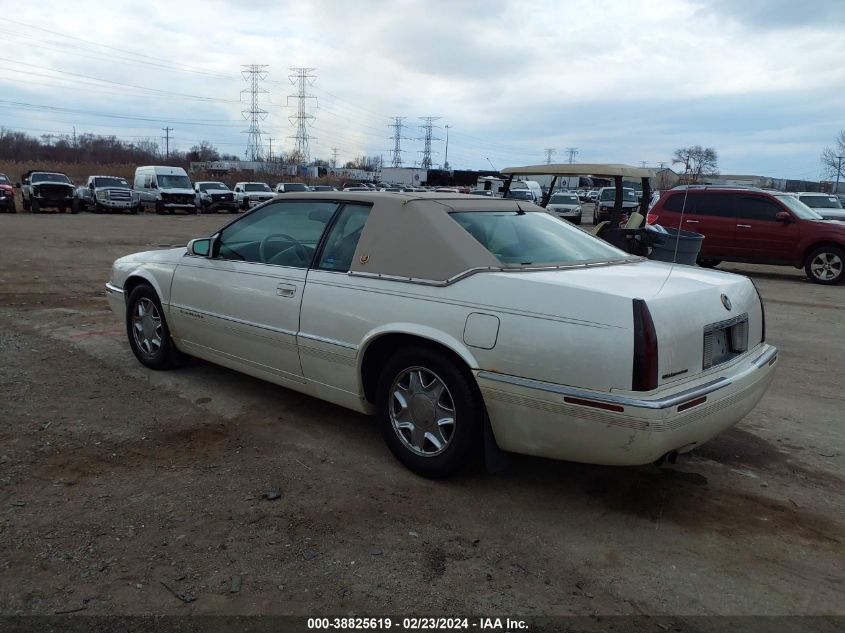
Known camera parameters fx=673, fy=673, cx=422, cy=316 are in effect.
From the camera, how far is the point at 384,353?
389 cm

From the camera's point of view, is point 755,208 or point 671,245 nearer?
point 671,245

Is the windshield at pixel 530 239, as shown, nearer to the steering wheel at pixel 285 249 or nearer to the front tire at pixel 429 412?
the front tire at pixel 429 412

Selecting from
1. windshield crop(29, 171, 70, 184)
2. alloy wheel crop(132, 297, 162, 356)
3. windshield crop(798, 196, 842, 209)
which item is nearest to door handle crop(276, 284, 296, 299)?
alloy wheel crop(132, 297, 162, 356)

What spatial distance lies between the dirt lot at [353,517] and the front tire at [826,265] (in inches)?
333

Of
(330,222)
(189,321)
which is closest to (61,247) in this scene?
(189,321)

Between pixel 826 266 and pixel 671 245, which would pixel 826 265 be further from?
pixel 671 245

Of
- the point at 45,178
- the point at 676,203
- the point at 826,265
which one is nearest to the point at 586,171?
the point at 676,203

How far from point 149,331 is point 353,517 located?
10.3ft

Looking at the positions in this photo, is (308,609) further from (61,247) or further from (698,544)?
(61,247)

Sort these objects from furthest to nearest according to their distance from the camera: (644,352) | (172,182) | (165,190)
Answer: (172,182) → (165,190) → (644,352)

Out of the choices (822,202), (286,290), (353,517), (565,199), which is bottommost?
(353,517)

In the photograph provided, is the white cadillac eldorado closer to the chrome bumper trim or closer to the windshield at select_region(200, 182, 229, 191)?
the chrome bumper trim

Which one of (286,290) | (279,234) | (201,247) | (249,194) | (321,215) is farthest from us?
(249,194)

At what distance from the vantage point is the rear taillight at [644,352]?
2.94 m
